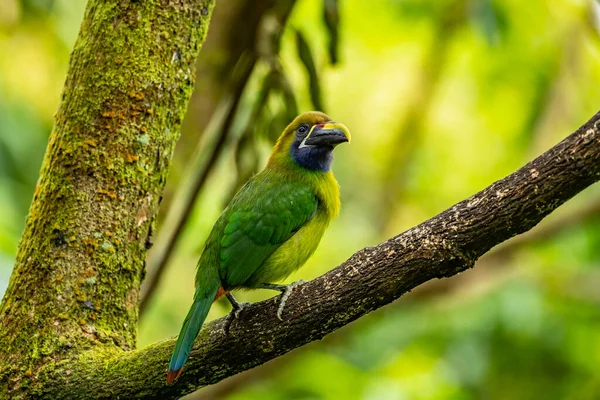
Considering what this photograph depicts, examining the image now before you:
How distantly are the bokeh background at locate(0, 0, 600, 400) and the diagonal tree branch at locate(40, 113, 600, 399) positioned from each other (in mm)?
1204

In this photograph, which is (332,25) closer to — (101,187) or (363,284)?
(101,187)

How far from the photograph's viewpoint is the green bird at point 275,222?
363cm

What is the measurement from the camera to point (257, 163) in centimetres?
500

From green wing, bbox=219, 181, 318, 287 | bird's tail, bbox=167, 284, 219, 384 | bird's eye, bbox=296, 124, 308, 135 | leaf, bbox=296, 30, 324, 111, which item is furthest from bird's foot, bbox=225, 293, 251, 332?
leaf, bbox=296, 30, 324, 111

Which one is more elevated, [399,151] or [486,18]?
[399,151]

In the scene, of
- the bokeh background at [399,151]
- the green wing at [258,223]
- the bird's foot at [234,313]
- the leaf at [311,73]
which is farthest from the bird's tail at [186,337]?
the leaf at [311,73]

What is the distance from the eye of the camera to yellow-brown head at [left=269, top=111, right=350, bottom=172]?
4.37m

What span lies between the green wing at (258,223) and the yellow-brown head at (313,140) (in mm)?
342

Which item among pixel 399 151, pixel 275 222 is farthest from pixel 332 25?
pixel 399 151

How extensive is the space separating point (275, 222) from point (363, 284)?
3.67 feet

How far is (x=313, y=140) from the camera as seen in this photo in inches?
172

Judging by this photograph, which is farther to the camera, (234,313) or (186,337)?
(234,313)

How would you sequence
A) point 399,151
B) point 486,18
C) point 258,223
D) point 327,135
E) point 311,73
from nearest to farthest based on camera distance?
point 258,223 → point 327,135 → point 311,73 → point 486,18 → point 399,151

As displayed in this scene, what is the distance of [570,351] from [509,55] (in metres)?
2.92
